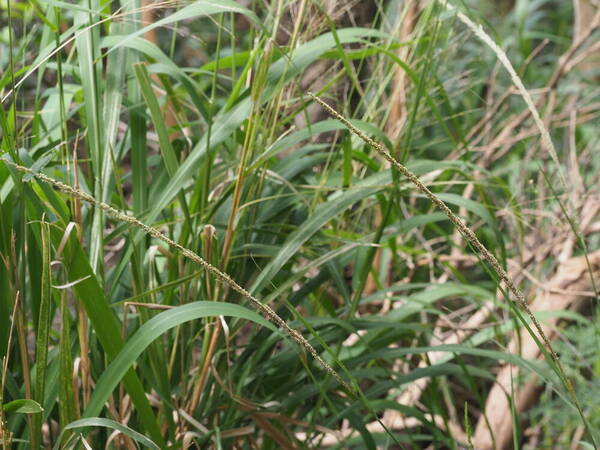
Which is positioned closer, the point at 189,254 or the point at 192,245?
the point at 189,254

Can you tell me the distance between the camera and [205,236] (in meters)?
0.74

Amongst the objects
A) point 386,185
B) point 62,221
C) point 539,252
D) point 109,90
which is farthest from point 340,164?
point 539,252

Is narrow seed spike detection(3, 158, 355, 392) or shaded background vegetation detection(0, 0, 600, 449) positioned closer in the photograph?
narrow seed spike detection(3, 158, 355, 392)

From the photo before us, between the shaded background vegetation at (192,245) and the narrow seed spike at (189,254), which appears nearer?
the narrow seed spike at (189,254)

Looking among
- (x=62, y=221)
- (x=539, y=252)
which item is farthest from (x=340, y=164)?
(x=539, y=252)

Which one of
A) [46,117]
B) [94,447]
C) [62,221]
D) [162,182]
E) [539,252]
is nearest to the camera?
[62,221]

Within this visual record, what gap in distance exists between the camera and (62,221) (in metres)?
0.70

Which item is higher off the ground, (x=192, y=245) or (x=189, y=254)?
(x=189, y=254)

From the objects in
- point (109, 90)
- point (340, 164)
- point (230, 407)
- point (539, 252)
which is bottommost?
point (539, 252)

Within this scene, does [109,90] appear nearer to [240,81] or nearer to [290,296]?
[240,81]

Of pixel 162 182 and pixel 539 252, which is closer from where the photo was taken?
pixel 162 182

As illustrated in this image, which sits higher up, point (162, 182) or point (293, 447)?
point (162, 182)

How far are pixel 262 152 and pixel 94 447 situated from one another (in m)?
0.34

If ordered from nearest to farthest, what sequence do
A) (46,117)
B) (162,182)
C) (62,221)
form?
(62,221), (162,182), (46,117)
